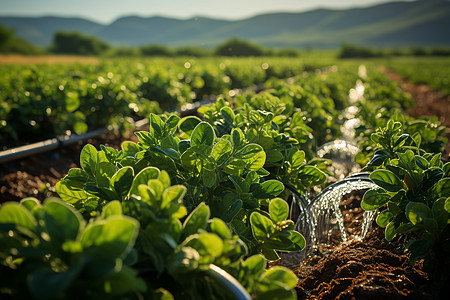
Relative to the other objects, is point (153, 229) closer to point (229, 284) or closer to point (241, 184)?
point (229, 284)

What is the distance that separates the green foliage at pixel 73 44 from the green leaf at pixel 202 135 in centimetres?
5635

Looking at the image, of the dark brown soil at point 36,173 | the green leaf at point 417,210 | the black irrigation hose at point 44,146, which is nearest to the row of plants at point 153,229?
the green leaf at point 417,210

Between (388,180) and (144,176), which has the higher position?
(144,176)

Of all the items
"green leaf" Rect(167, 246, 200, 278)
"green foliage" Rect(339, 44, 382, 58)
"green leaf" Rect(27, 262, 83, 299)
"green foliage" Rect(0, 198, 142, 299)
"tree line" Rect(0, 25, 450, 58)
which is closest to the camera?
"green leaf" Rect(27, 262, 83, 299)

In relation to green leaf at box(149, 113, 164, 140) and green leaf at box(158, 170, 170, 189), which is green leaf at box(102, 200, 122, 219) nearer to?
green leaf at box(158, 170, 170, 189)

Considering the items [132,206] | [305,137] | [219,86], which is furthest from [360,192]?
[219,86]

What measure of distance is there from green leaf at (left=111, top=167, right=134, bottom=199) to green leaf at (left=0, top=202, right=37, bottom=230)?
1.10ft

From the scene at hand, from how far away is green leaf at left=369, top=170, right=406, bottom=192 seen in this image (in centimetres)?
145

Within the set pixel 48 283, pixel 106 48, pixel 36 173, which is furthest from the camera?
pixel 106 48

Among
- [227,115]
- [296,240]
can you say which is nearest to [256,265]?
[296,240]

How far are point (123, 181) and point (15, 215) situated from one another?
362mm

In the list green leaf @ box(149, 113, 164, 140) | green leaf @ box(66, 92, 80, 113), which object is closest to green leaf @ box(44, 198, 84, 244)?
green leaf @ box(149, 113, 164, 140)

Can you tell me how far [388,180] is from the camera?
1462 mm

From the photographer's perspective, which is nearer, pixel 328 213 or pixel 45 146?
pixel 328 213
